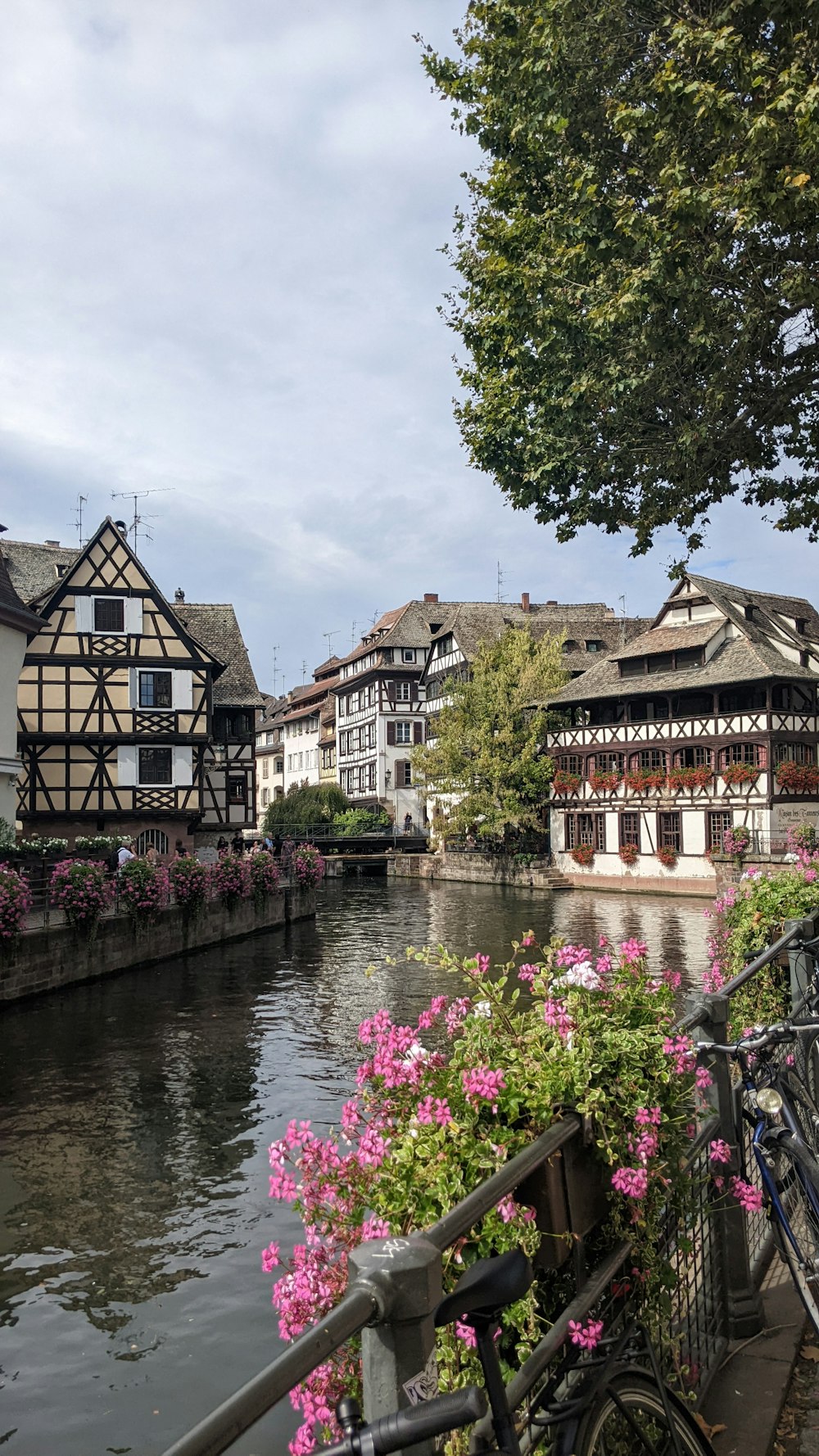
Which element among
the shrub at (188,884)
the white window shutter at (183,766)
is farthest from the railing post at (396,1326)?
the white window shutter at (183,766)

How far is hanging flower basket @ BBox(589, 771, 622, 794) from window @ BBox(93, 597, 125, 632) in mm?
21253

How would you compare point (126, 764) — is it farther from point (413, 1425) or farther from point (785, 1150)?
point (413, 1425)

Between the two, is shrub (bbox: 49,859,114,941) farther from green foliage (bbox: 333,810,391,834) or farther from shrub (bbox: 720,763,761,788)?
green foliage (bbox: 333,810,391,834)

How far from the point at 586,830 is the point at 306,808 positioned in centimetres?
2411

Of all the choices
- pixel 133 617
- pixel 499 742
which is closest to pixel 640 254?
pixel 133 617

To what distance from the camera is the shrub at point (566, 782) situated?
4869cm

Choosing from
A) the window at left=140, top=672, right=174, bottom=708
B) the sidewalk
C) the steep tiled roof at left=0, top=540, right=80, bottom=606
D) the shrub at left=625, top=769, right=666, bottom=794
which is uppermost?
the steep tiled roof at left=0, top=540, right=80, bottom=606

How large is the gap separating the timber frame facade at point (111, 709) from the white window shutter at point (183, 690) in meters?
0.03

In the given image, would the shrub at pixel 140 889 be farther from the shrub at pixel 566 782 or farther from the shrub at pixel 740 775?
the shrub at pixel 566 782

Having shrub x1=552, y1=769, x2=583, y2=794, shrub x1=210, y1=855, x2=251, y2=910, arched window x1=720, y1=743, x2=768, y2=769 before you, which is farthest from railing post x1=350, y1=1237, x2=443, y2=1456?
shrub x1=552, y1=769, x2=583, y2=794

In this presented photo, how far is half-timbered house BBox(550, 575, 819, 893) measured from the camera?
40.0m

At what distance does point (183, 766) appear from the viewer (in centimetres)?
3909

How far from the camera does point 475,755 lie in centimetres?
5266

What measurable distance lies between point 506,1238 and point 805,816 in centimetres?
4008
